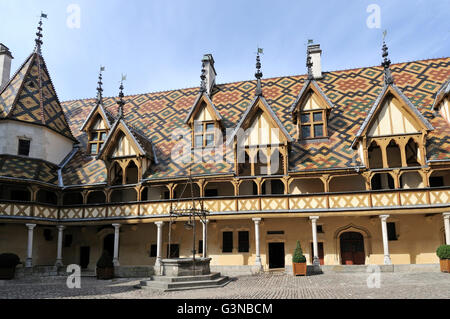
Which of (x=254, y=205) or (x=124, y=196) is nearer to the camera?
(x=254, y=205)

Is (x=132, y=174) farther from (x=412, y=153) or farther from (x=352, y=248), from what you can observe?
(x=412, y=153)

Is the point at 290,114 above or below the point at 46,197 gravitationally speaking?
above

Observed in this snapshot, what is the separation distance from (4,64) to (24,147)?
10275 millimetres

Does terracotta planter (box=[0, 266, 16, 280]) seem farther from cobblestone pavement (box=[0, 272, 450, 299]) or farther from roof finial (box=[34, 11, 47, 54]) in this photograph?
roof finial (box=[34, 11, 47, 54])

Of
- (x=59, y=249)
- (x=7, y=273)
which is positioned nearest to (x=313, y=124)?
(x=59, y=249)

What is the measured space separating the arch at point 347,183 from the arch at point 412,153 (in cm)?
293

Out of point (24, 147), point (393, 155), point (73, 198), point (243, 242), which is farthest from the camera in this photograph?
point (73, 198)

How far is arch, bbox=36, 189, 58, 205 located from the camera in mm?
23969

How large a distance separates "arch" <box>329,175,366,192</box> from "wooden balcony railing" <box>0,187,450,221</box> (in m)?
1.54

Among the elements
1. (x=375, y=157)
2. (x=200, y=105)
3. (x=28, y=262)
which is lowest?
(x=28, y=262)

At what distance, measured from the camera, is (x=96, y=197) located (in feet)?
82.8

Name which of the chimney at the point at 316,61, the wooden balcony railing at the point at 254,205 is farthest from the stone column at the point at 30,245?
the chimney at the point at 316,61

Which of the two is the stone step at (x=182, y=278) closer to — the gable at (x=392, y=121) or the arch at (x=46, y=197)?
the gable at (x=392, y=121)

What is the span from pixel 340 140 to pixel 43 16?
74.6 ft
